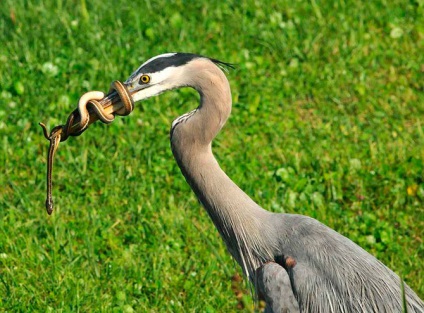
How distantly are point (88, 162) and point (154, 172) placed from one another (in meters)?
0.43

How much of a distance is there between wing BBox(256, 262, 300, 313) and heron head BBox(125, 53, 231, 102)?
92cm

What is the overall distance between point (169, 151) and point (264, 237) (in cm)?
193

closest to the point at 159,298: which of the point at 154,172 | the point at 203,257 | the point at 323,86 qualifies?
the point at 203,257

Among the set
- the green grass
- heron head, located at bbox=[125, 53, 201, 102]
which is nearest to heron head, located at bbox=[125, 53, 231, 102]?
heron head, located at bbox=[125, 53, 201, 102]

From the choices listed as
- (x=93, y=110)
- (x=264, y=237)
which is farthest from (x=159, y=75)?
(x=264, y=237)

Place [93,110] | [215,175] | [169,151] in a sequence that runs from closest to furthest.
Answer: [93,110] < [215,175] < [169,151]

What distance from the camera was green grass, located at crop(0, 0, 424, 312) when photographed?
4965mm

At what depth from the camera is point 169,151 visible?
5.93 meters

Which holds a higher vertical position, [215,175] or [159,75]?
[159,75]

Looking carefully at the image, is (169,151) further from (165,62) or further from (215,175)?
(165,62)

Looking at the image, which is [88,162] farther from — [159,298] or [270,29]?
[270,29]

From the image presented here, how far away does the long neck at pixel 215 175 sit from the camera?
4.06 meters

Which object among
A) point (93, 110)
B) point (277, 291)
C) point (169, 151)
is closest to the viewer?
point (277, 291)

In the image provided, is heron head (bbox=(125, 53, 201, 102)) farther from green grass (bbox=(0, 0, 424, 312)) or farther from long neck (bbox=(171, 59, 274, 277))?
green grass (bbox=(0, 0, 424, 312))
